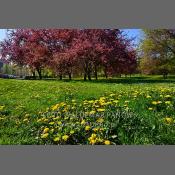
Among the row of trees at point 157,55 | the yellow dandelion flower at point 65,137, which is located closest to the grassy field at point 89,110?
the yellow dandelion flower at point 65,137

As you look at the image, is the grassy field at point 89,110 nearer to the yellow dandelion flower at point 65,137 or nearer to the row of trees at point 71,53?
the yellow dandelion flower at point 65,137

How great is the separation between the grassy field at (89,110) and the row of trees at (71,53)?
259 mm

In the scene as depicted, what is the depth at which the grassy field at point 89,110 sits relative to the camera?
6.22 m

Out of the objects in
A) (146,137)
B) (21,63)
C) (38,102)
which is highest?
(21,63)

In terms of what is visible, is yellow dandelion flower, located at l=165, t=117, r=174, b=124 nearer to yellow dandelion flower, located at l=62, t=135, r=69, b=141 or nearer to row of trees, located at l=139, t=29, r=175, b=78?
row of trees, located at l=139, t=29, r=175, b=78

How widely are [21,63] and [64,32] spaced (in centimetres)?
118

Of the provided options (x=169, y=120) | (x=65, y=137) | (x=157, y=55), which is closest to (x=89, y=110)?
(x=65, y=137)

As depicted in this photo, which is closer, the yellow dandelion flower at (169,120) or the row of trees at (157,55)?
the yellow dandelion flower at (169,120)

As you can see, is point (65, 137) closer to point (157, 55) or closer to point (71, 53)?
point (71, 53)

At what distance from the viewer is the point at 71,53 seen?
752cm

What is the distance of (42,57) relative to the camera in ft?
25.1
